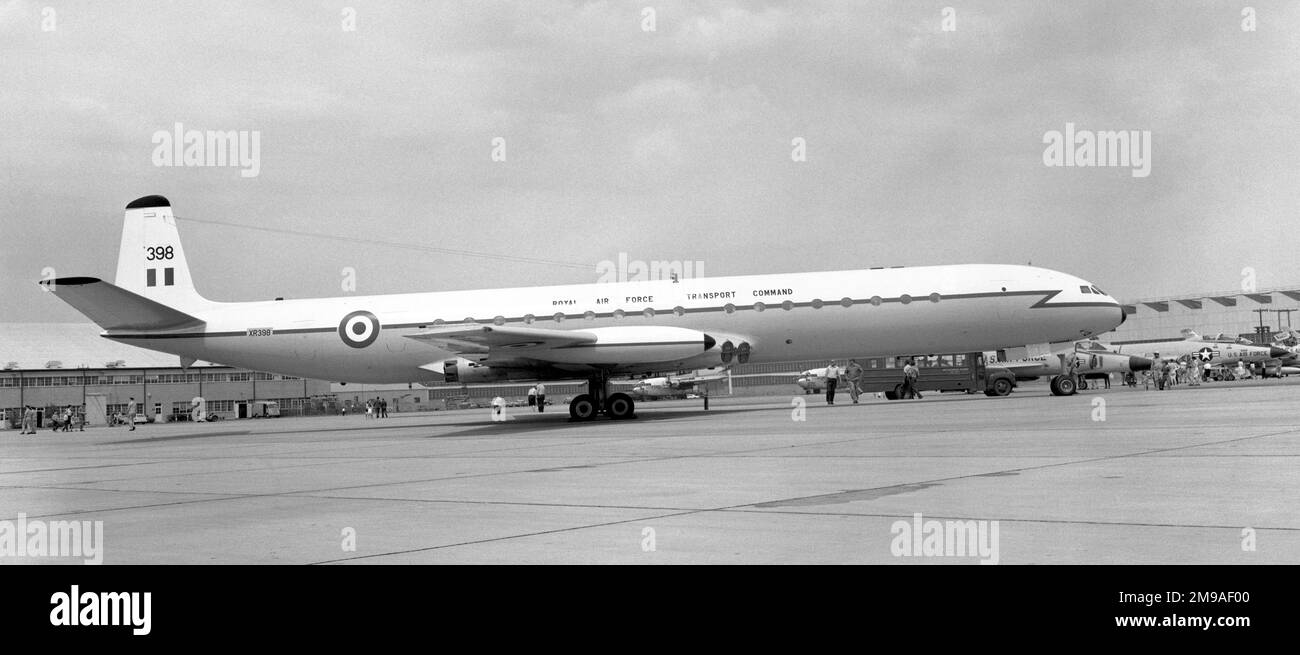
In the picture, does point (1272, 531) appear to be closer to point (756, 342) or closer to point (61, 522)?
point (61, 522)

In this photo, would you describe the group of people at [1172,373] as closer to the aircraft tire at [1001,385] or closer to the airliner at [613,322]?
the aircraft tire at [1001,385]

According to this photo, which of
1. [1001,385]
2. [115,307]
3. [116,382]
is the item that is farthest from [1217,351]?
[116,382]

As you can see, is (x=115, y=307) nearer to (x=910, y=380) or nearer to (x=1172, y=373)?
(x=910, y=380)

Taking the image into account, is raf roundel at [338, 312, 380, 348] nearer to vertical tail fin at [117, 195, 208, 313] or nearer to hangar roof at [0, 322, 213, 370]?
vertical tail fin at [117, 195, 208, 313]

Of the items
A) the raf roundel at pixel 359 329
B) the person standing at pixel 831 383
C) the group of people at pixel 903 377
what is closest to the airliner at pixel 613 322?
the raf roundel at pixel 359 329

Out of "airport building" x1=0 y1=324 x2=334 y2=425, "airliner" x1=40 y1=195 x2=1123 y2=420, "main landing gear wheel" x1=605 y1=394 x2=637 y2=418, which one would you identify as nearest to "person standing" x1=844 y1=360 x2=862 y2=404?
"airliner" x1=40 y1=195 x2=1123 y2=420

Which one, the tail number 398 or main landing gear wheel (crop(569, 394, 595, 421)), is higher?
the tail number 398

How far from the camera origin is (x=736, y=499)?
8586mm

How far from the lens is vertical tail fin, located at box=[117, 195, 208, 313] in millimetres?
30328

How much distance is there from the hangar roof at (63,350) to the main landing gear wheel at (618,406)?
6195 cm

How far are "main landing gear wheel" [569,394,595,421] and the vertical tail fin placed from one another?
38.3 ft
